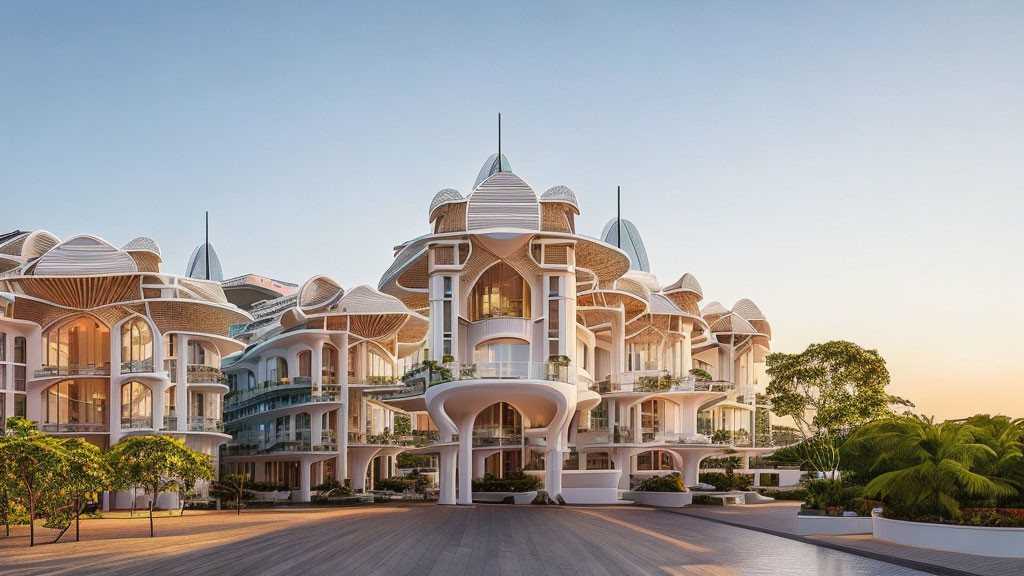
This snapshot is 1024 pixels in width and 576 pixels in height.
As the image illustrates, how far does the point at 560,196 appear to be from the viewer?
178ft

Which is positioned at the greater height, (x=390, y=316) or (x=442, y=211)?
(x=442, y=211)

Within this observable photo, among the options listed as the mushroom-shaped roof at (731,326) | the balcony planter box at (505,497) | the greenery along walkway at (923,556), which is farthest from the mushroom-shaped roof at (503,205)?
the mushroom-shaped roof at (731,326)

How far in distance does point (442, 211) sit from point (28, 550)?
32.0 meters

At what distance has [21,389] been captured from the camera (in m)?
51.9

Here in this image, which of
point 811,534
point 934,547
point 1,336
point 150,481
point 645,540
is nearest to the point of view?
point 934,547

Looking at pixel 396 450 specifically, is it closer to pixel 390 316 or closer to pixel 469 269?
pixel 390 316

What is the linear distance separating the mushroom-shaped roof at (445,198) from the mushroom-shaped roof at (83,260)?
1545cm

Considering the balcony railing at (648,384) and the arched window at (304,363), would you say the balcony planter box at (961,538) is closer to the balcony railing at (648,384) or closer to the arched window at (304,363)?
the balcony railing at (648,384)

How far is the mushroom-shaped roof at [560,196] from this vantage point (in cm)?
5419

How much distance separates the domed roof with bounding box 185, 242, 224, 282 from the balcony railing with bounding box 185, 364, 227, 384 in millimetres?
32503

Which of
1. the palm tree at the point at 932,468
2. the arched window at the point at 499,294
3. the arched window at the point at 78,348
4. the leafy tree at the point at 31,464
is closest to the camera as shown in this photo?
the palm tree at the point at 932,468

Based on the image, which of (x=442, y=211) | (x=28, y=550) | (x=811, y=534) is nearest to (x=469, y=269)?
(x=442, y=211)

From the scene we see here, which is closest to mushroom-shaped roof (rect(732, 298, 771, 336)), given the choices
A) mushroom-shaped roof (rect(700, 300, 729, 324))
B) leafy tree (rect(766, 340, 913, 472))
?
mushroom-shaped roof (rect(700, 300, 729, 324))

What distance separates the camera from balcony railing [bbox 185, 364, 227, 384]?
2237 inches
